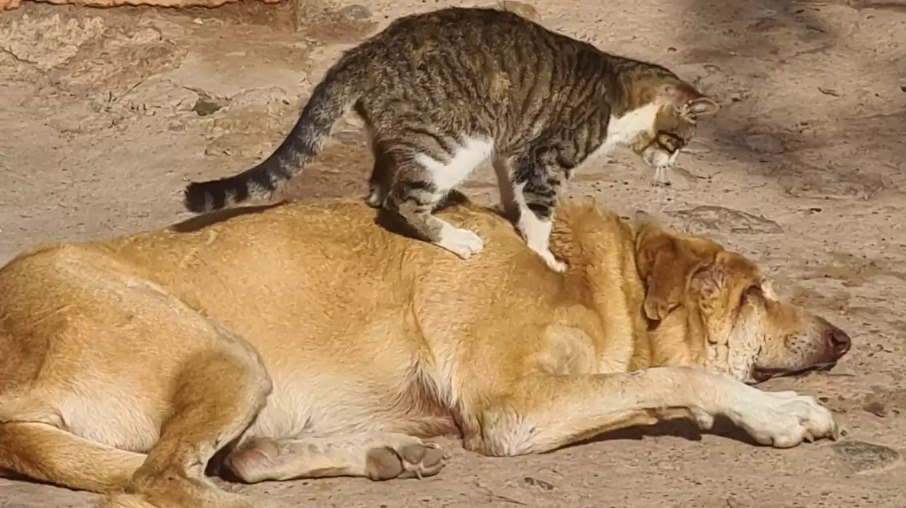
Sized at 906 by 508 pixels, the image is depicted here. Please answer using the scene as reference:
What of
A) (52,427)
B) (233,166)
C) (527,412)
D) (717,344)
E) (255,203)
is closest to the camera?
(52,427)

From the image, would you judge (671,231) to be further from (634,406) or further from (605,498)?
(605,498)

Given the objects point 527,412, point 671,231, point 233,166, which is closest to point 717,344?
point 671,231

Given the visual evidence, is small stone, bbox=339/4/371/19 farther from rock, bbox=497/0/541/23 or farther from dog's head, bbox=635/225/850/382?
dog's head, bbox=635/225/850/382

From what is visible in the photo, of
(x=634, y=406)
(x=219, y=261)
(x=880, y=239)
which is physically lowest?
(x=880, y=239)

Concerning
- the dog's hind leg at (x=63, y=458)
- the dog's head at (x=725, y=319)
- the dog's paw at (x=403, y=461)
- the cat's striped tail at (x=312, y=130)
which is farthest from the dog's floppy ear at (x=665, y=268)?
the dog's hind leg at (x=63, y=458)

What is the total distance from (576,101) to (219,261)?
164 cm

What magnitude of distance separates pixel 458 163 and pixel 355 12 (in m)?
3.43

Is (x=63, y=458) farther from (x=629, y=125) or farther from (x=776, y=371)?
(x=629, y=125)

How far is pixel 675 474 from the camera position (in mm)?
4812

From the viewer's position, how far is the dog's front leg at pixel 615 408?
4879 millimetres

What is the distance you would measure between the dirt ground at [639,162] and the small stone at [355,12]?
1 cm

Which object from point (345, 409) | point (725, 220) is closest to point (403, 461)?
point (345, 409)

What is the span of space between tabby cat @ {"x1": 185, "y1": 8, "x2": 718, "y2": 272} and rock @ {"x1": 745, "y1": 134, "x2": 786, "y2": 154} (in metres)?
1.78

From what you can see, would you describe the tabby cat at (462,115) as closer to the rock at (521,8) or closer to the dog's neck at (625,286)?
the dog's neck at (625,286)
